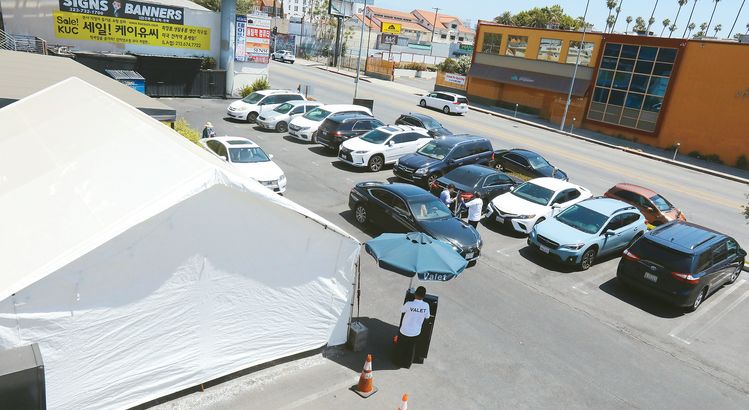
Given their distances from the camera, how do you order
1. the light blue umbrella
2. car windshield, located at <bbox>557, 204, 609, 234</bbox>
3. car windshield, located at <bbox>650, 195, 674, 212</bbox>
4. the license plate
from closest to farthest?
the light blue umbrella < the license plate < car windshield, located at <bbox>557, 204, 609, 234</bbox> < car windshield, located at <bbox>650, 195, 674, 212</bbox>

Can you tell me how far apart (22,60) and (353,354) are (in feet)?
53.2

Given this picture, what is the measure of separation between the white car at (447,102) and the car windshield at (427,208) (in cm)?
2703

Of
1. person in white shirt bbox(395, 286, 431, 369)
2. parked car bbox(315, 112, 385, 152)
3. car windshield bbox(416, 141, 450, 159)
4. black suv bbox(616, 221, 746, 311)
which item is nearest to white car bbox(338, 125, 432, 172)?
parked car bbox(315, 112, 385, 152)

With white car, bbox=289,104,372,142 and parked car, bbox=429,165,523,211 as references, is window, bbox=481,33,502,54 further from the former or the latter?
parked car, bbox=429,165,523,211

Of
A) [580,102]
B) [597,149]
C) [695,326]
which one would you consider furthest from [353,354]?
[580,102]

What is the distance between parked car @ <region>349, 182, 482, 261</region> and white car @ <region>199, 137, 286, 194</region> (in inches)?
102

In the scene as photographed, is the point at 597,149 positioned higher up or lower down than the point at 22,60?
lower down

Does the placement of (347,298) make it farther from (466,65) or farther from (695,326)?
(466,65)

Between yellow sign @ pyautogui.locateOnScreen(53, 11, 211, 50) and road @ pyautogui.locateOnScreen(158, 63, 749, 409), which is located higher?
yellow sign @ pyautogui.locateOnScreen(53, 11, 211, 50)

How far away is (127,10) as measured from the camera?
29.5 meters

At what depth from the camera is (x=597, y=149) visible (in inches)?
1320

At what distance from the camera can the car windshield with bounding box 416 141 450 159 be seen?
1925 cm

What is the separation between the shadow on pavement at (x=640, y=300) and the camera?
1172cm

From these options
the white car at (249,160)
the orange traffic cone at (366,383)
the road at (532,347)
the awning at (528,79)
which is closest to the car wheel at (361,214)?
the road at (532,347)
